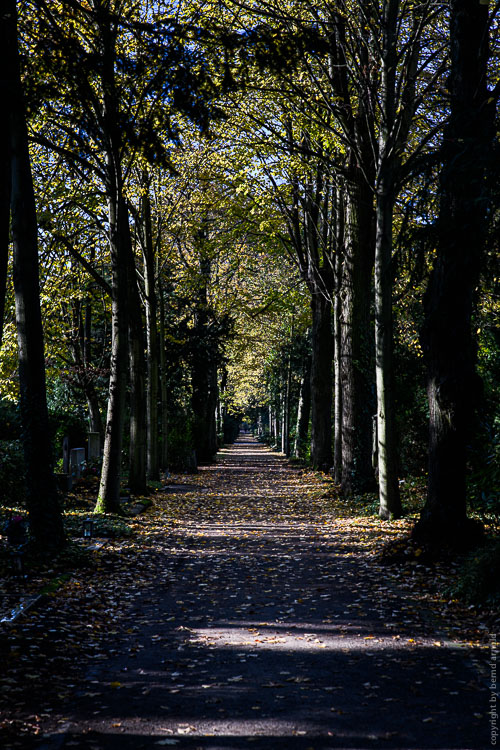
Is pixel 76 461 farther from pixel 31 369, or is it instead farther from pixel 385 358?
pixel 385 358

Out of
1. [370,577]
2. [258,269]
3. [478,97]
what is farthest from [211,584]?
[258,269]

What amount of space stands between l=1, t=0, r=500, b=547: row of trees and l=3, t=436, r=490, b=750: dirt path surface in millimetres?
1993

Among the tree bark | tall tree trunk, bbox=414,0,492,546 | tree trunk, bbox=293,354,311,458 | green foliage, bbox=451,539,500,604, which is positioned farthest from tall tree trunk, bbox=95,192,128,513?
tree trunk, bbox=293,354,311,458

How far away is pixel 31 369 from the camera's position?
32.0 ft

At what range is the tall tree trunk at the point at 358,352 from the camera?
654 inches

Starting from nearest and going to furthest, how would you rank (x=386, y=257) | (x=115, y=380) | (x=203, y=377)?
1. (x=386, y=257)
2. (x=115, y=380)
3. (x=203, y=377)

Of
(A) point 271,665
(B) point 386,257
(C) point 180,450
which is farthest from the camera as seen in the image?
(C) point 180,450

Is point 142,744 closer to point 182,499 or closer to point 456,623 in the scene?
point 456,623

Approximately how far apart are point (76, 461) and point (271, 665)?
15197 mm

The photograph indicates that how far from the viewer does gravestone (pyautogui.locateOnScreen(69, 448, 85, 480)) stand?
1941 centimetres

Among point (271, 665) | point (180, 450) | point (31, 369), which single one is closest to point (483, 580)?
point (271, 665)

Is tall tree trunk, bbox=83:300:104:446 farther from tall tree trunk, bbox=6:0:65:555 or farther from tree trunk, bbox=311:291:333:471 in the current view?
tall tree trunk, bbox=6:0:65:555

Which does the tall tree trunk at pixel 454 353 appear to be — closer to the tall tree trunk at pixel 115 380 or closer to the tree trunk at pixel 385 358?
the tree trunk at pixel 385 358

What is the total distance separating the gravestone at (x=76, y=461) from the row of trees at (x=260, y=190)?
2.08 m
